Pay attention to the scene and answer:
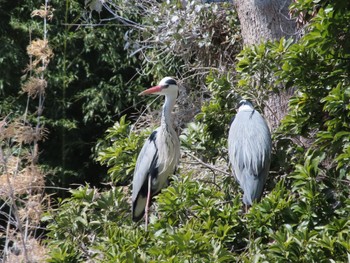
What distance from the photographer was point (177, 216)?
453 centimetres

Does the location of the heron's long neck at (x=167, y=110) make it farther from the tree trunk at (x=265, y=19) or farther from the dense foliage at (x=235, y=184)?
the tree trunk at (x=265, y=19)

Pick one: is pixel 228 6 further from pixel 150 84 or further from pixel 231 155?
pixel 231 155

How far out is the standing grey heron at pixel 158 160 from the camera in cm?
590

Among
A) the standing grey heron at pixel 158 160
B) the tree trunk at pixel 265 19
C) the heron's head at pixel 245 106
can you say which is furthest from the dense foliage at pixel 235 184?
the tree trunk at pixel 265 19

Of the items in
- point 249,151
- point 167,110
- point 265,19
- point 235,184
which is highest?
point 265,19

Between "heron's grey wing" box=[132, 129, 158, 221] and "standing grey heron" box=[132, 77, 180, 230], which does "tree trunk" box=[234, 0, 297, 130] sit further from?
"heron's grey wing" box=[132, 129, 158, 221]

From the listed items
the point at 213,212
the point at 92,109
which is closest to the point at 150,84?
the point at 92,109

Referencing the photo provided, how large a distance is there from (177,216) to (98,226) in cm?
64

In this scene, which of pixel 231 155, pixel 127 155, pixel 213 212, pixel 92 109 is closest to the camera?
pixel 213 212

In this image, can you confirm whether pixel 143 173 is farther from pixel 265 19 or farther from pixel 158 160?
pixel 265 19

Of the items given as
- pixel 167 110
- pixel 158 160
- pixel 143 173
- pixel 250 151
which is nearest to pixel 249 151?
pixel 250 151

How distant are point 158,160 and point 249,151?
41.1 inches

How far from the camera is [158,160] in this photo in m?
6.12

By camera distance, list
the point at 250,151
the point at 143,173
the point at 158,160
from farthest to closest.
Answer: the point at 158,160 → the point at 143,173 → the point at 250,151
